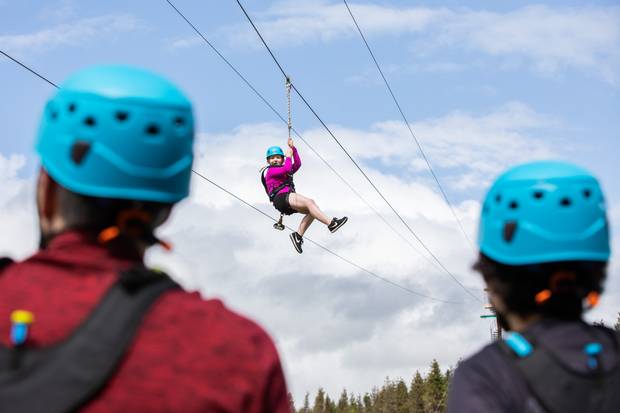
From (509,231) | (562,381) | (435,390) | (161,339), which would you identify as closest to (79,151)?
(161,339)

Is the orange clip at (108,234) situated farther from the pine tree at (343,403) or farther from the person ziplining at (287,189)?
the pine tree at (343,403)

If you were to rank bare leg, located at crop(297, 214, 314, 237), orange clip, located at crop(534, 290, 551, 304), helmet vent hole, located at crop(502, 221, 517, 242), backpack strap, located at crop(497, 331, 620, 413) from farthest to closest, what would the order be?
bare leg, located at crop(297, 214, 314, 237)
helmet vent hole, located at crop(502, 221, 517, 242)
orange clip, located at crop(534, 290, 551, 304)
backpack strap, located at crop(497, 331, 620, 413)

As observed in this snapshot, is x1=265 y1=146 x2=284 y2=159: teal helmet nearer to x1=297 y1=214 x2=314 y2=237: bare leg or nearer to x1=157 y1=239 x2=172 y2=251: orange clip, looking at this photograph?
x1=297 y1=214 x2=314 y2=237: bare leg

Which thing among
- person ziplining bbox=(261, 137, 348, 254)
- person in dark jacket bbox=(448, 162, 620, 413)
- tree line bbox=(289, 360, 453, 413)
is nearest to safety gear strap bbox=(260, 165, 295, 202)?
person ziplining bbox=(261, 137, 348, 254)

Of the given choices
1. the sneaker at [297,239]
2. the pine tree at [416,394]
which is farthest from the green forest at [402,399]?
the sneaker at [297,239]

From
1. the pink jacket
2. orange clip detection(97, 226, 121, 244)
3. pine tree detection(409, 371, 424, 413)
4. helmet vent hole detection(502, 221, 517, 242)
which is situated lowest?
pine tree detection(409, 371, 424, 413)

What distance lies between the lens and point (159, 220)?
6.91ft

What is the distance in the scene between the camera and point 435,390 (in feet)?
321

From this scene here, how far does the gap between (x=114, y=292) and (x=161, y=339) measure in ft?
0.45

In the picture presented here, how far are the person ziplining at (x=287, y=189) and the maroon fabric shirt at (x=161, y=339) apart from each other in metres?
15.2

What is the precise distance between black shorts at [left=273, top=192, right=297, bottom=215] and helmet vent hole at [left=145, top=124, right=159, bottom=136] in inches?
612

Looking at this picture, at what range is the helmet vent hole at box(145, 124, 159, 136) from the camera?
6.93ft

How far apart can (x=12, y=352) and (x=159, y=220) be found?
47 centimetres

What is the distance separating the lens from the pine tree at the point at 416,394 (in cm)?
→ 10622
